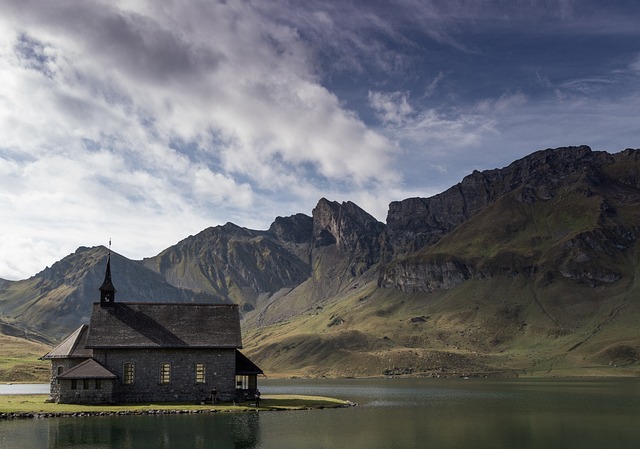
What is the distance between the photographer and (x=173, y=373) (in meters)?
71.2

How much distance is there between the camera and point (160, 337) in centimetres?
7194

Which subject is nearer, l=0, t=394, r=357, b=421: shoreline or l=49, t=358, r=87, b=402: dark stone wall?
l=0, t=394, r=357, b=421: shoreline

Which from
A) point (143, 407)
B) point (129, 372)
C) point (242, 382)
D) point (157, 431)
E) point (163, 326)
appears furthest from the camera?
point (242, 382)

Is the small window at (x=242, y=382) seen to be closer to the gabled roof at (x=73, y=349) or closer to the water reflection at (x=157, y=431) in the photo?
the water reflection at (x=157, y=431)

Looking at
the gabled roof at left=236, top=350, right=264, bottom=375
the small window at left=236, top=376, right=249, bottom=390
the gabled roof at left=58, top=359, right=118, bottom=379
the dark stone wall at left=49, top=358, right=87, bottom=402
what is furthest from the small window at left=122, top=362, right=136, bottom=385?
the small window at left=236, top=376, right=249, bottom=390

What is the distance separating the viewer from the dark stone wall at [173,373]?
70.2 meters

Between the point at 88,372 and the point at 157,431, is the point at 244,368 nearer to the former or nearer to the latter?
the point at 88,372

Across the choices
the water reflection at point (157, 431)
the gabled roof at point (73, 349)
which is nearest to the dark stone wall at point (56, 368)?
the gabled roof at point (73, 349)

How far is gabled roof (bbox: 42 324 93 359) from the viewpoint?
71.8 meters

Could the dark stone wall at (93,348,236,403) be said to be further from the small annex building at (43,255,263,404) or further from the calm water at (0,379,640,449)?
the calm water at (0,379,640,449)

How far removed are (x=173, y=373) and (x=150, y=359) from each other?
293 cm

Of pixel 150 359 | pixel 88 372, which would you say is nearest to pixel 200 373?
pixel 150 359

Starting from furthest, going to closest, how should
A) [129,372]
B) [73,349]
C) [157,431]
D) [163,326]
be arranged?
[163,326], [73,349], [129,372], [157,431]

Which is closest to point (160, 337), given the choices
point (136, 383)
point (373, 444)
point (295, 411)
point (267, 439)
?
point (136, 383)
